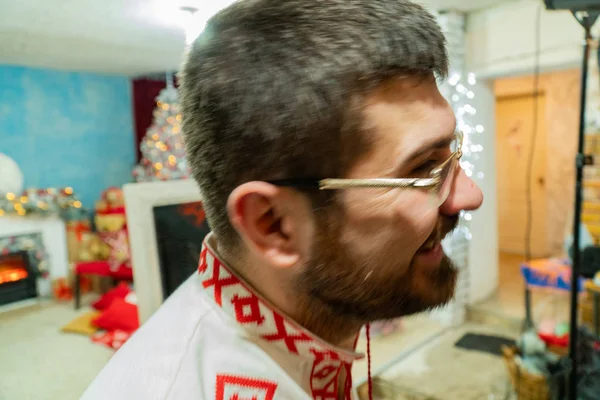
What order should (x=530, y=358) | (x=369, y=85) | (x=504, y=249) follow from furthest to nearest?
(x=504, y=249) < (x=530, y=358) < (x=369, y=85)

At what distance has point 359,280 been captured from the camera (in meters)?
0.62

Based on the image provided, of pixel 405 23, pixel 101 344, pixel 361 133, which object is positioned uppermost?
pixel 405 23

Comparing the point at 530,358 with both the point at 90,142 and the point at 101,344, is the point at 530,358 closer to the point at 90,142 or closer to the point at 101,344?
the point at 101,344

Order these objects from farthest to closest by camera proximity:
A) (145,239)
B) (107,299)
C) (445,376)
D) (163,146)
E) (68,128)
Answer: (163,146), (68,128), (107,299), (445,376), (145,239)

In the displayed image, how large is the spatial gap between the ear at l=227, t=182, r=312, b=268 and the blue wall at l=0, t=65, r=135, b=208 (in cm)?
254

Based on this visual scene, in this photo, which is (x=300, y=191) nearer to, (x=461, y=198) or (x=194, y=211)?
(x=461, y=198)

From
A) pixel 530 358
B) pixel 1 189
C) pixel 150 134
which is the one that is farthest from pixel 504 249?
pixel 1 189

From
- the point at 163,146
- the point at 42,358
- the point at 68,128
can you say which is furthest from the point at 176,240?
the point at 163,146

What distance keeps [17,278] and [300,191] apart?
2.12m

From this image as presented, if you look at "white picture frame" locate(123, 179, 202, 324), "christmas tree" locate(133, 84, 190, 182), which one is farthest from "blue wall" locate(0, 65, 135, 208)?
"white picture frame" locate(123, 179, 202, 324)

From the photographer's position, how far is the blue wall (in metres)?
2.79

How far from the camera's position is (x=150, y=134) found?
4867 millimetres

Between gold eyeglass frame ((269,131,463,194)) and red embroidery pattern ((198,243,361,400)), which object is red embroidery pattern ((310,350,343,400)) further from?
gold eyeglass frame ((269,131,463,194))

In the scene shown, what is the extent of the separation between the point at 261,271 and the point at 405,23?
16.5 inches
